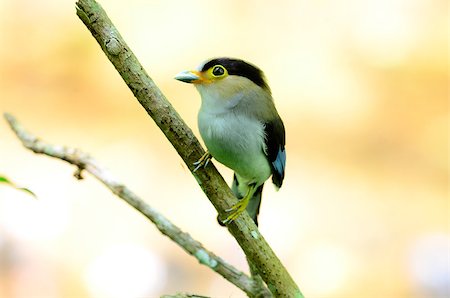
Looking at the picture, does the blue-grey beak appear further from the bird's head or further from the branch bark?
the branch bark

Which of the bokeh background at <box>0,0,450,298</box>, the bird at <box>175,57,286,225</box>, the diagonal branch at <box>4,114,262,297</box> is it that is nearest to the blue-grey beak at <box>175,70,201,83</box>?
the bird at <box>175,57,286,225</box>

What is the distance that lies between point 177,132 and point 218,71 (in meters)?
0.65

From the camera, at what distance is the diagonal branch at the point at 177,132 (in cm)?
203

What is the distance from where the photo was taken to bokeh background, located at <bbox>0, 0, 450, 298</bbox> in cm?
514

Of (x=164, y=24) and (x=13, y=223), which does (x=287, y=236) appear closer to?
(x=13, y=223)

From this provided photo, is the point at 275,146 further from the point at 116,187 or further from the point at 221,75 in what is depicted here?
the point at 116,187

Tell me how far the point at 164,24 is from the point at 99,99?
1.05 m

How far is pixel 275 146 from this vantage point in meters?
2.79

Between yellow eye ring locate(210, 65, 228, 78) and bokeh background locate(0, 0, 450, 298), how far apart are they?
2.05 metres

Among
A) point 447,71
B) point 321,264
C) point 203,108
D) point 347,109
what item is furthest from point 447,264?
point 203,108

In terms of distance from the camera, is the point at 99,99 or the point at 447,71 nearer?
the point at 99,99

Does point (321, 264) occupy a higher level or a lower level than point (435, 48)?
lower

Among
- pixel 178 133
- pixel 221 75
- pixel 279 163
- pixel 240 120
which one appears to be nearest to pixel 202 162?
pixel 178 133

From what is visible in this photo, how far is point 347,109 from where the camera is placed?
6.87 metres
